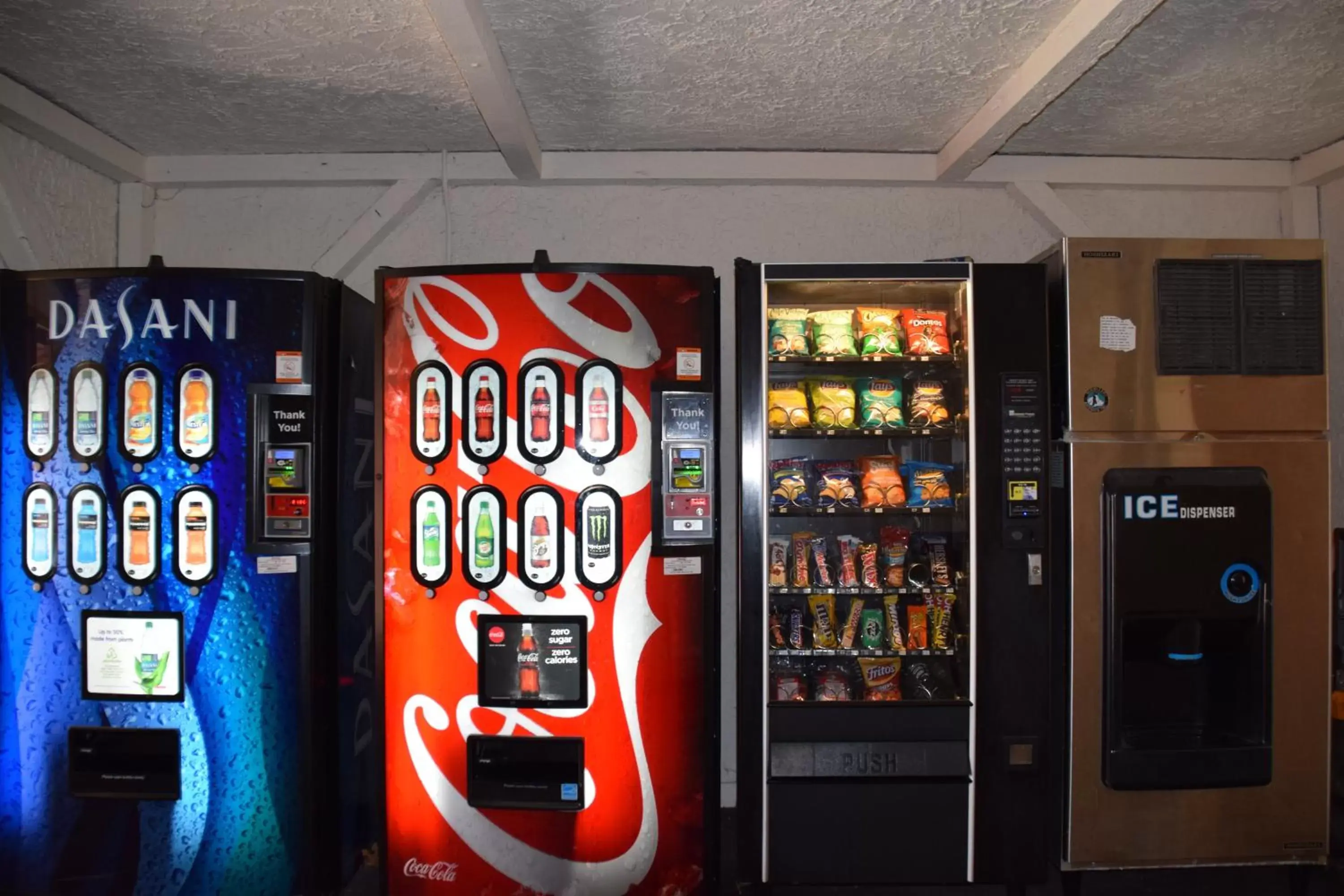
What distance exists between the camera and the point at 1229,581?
207 centimetres

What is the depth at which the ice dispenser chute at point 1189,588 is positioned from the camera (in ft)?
6.78

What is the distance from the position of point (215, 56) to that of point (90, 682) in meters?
1.76

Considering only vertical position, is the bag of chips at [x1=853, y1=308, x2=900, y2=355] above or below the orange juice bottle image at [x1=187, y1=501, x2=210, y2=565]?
above

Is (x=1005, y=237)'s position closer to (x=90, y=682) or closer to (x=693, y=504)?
(x=693, y=504)

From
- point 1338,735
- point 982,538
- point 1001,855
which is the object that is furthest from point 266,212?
point 1338,735

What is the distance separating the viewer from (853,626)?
2.28 meters

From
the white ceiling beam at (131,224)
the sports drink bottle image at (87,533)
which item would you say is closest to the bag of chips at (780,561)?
the sports drink bottle image at (87,533)

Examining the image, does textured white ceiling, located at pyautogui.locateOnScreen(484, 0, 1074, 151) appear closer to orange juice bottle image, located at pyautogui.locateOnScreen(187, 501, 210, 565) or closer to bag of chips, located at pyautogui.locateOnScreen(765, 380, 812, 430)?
bag of chips, located at pyautogui.locateOnScreen(765, 380, 812, 430)

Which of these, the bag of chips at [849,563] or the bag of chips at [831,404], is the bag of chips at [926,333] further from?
the bag of chips at [849,563]

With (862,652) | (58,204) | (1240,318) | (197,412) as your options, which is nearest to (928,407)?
(862,652)

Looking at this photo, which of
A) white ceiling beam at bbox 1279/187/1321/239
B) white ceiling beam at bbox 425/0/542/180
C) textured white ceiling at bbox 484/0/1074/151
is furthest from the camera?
white ceiling beam at bbox 1279/187/1321/239

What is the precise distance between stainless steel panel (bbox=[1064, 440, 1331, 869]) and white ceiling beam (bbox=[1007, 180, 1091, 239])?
1.12 m

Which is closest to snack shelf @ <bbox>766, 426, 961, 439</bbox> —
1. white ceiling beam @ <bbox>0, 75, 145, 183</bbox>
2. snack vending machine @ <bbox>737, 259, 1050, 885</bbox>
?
snack vending machine @ <bbox>737, 259, 1050, 885</bbox>

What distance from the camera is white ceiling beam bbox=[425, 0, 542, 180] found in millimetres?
1784
